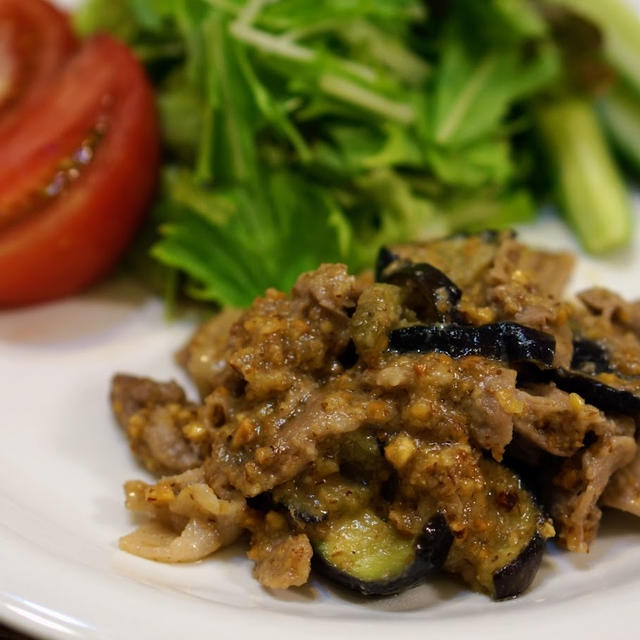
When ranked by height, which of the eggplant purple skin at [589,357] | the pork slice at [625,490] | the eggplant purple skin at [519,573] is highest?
the eggplant purple skin at [589,357]

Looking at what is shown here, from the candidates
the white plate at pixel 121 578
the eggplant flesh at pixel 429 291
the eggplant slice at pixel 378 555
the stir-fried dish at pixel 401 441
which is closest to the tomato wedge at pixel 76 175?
the white plate at pixel 121 578

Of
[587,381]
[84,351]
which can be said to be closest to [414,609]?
[587,381]

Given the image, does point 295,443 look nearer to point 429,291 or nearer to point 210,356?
point 429,291

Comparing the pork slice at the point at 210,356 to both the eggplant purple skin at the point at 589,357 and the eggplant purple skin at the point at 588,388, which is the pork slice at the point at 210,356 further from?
the eggplant purple skin at the point at 589,357

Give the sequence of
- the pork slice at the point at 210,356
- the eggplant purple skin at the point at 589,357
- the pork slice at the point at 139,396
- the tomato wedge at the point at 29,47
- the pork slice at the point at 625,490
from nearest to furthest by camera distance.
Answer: the pork slice at the point at 625,490, the eggplant purple skin at the point at 589,357, the pork slice at the point at 210,356, the pork slice at the point at 139,396, the tomato wedge at the point at 29,47

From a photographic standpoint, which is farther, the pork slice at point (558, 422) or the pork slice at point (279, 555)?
the pork slice at point (558, 422)

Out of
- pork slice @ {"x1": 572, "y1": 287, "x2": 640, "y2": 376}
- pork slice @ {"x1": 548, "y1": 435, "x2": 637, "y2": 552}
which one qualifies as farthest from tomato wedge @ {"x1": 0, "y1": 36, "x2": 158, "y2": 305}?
pork slice @ {"x1": 548, "y1": 435, "x2": 637, "y2": 552}

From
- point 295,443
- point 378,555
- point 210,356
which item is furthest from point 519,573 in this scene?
point 210,356
